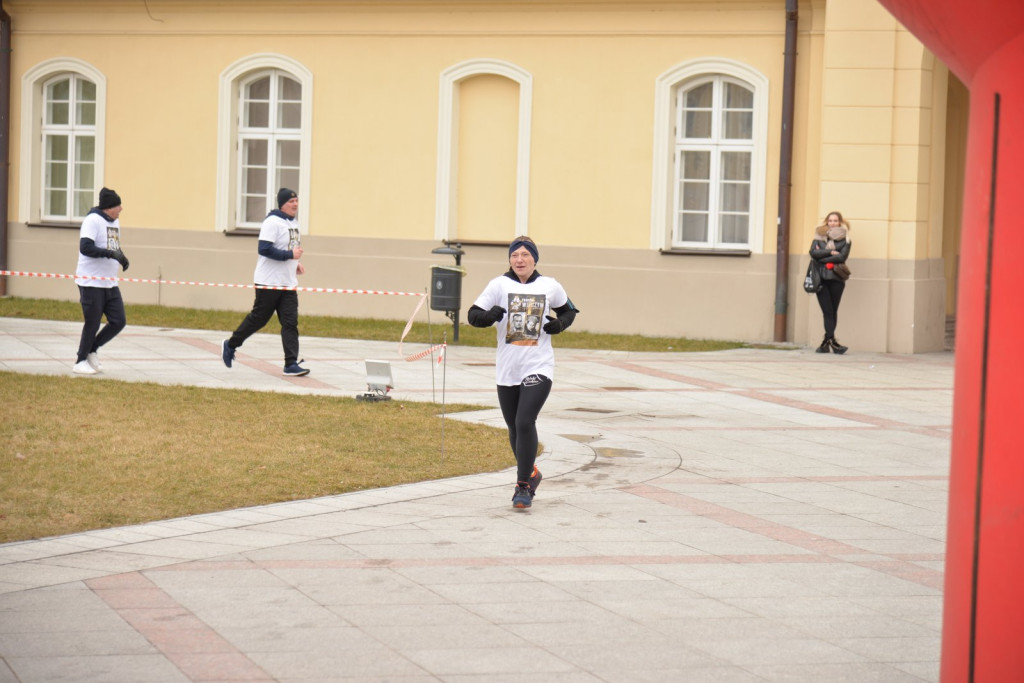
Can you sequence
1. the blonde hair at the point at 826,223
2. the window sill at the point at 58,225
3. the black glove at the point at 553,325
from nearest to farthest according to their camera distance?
the black glove at the point at 553,325 < the blonde hair at the point at 826,223 < the window sill at the point at 58,225

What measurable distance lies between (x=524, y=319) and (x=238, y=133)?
1439cm

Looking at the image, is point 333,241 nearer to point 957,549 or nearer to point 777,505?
point 777,505

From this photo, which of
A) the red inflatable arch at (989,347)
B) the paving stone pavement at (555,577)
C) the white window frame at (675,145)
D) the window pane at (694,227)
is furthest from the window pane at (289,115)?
the red inflatable arch at (989,347)

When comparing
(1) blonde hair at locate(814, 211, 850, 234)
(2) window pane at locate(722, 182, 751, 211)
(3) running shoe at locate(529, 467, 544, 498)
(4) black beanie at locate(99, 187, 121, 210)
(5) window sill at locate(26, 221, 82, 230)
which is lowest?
(3) running shoe at locate(529, 467, 544, 498)

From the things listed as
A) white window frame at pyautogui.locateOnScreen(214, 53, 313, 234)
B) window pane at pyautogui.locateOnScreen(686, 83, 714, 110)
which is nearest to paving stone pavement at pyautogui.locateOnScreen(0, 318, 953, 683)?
window pane at pyautogui.locateOnScreen(686, 83, 714, 110)

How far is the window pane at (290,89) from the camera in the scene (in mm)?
21500

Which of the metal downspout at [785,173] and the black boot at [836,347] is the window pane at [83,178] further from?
the black boot at [836,347]

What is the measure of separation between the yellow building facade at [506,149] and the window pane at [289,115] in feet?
0.09

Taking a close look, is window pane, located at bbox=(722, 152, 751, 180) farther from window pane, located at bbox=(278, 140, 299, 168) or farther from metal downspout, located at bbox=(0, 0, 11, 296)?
metal downspout, located at bbox=(0, 0, 11, 296)

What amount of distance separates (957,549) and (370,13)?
17669mm

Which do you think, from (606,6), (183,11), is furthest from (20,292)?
(606,6)

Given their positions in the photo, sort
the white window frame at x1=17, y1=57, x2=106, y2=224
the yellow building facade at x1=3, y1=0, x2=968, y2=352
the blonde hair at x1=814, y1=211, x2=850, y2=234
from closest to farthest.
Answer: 1. the blonde hair at x1=814, y1=211, x2=850, y2=234
2. the yellow building facade at x1=3, y1=0, x2=968, y2=352
3. the white window frame at x1=17, y1=57, x2=106, y2=224

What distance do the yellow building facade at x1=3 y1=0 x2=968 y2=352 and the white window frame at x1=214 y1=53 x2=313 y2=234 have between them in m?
0.04

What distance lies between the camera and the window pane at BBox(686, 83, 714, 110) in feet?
64.4
